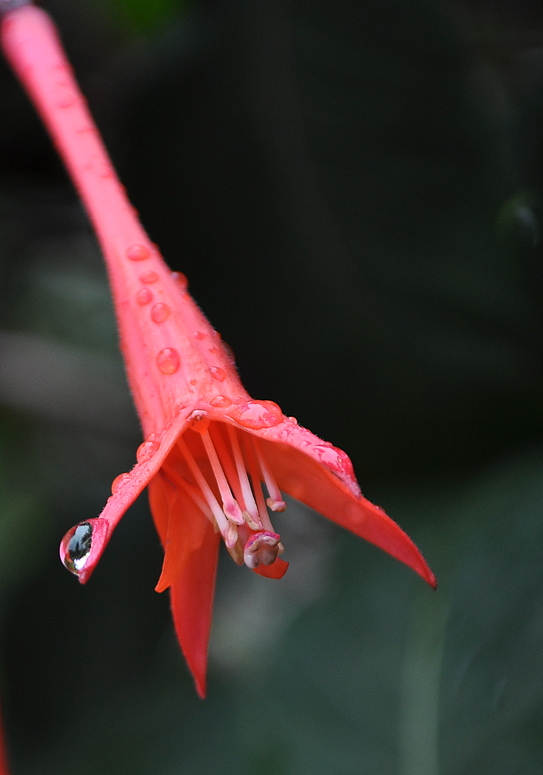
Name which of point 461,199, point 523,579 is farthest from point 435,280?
point 523,579

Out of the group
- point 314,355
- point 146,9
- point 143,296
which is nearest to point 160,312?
point 143,296

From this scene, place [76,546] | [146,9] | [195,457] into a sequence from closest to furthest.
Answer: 1. [76,546]
2. [195,457]
3. [146,9]

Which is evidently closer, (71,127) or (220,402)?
(220,402)

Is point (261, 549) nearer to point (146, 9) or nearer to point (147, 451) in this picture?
point (147, 451)

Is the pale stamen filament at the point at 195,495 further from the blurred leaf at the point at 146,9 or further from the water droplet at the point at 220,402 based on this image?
the blurred leaf at the point at 146,9

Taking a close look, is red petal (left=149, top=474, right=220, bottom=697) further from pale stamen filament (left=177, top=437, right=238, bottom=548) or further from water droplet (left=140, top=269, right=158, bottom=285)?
water droplet (left=140, top=269, right=158, bottom=285)

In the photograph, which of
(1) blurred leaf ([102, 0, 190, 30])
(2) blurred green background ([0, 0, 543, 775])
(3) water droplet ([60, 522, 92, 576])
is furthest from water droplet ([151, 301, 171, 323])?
(1) blurred leaf ([102, 0, 190, 30])
